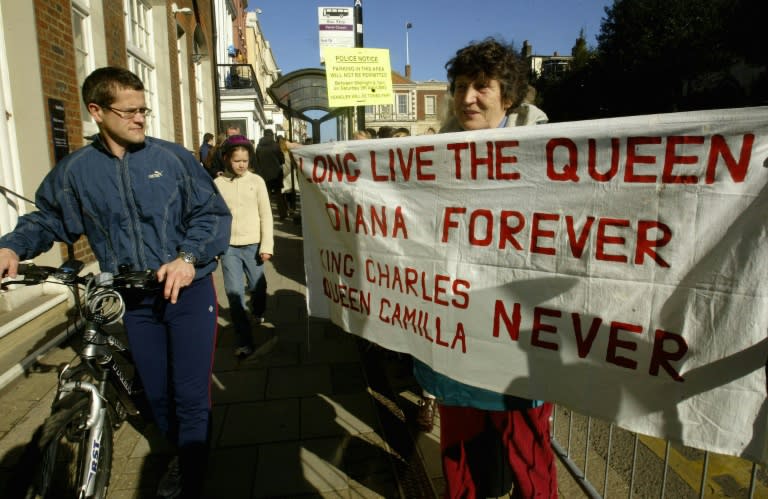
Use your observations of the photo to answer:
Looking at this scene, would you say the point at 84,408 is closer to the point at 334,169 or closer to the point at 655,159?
the point at 334,169

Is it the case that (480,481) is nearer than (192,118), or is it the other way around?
(480,481)

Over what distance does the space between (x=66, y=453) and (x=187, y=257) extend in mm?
918

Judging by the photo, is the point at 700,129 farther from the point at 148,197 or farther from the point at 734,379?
the point at 148,197

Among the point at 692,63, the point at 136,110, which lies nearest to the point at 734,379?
the point at 136,110

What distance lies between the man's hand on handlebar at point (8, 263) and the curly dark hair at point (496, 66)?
1.92 m

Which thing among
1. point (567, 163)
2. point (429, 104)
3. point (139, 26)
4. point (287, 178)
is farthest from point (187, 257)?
point (429, 104)

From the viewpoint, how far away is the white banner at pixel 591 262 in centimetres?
136

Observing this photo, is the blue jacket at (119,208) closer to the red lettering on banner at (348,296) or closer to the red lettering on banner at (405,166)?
the red lettering on banner at (348,296)

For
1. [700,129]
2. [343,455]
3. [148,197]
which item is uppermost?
[700,129]

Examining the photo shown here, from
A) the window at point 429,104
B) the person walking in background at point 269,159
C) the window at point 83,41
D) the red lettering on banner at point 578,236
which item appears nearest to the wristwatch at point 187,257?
the red lettering on banner at point 578,236

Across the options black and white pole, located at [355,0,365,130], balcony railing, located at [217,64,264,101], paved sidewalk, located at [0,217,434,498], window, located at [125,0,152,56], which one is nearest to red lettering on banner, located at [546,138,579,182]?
paved sidewalk, located at [0,217,434,498]

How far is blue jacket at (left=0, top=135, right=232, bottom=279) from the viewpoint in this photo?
2.35 metres

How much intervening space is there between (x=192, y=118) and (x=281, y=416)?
35.7ft

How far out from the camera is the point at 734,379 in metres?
1.39
